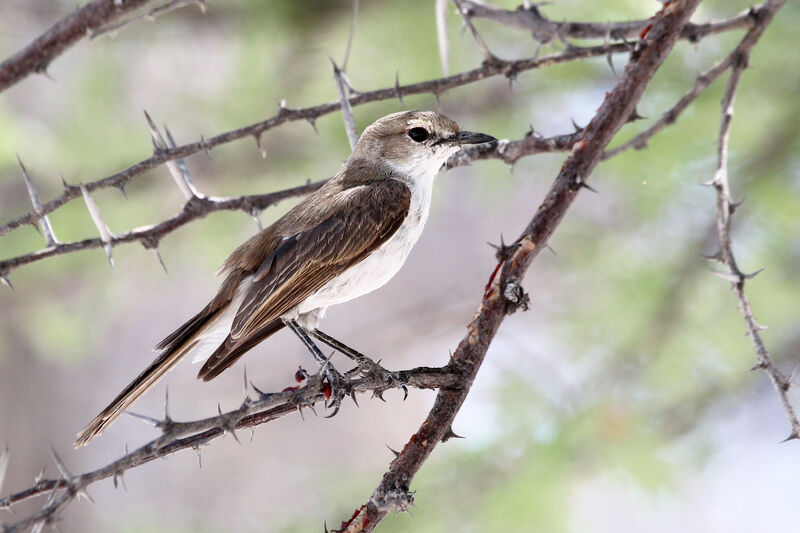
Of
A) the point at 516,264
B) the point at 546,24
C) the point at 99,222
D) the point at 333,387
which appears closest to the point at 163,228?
the point at 99,222

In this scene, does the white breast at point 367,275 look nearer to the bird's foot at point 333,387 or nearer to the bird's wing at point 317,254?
the bird's wing at point 317,254

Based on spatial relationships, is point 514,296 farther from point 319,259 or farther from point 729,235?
point 729,235

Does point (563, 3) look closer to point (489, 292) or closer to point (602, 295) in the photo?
point (602, 295)

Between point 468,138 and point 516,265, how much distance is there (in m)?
0.98

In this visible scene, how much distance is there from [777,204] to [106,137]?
4020mm

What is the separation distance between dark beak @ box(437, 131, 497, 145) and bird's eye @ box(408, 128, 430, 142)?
0.31 feet

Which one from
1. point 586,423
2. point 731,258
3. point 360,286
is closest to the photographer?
point 731,258

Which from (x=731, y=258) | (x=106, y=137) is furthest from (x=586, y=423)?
(x=106, y=137)

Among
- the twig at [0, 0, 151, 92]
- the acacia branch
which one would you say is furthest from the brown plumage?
the twig at [0, 0, 151, 92]

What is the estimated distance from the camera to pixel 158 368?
9.68 ft

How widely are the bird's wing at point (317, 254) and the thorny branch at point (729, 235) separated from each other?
1.23 meters

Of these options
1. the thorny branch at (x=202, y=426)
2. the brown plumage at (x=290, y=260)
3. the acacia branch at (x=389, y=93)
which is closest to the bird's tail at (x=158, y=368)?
the brown plumage at (x=290, y=260)

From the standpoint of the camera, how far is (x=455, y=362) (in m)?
2.53

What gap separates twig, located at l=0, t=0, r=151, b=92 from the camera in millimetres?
2648
